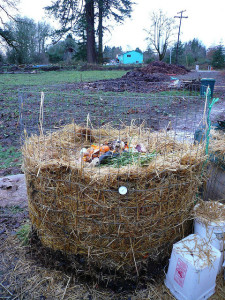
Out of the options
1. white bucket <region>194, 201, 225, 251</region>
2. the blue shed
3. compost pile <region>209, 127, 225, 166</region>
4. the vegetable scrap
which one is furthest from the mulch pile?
the blue shed

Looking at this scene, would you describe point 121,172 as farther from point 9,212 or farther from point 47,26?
point 47,26

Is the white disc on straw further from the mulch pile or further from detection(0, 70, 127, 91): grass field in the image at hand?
the mulch pile

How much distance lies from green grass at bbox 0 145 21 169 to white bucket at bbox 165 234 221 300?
3133mm

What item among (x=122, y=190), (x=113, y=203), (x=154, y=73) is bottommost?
(x=113, y=203)

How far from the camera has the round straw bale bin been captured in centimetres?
186

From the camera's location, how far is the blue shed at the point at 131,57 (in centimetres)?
4791

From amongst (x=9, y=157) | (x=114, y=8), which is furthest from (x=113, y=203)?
(x=114, y=8)

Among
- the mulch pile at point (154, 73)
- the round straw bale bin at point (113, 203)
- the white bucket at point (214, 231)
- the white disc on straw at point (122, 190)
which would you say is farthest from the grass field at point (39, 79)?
the white bucket at point (214, 231)

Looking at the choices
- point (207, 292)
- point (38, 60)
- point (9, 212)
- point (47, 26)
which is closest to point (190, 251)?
point (207, 292)

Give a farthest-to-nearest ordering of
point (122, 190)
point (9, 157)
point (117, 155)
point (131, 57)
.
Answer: point (131, 57)
point (9, 157)
point (117, 155)
point (122, 190)

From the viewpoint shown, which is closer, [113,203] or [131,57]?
[113,203]

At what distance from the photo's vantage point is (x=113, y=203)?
1858 mm

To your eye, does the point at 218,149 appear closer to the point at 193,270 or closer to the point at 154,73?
the point at 193,270

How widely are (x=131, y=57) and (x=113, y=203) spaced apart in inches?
1958
